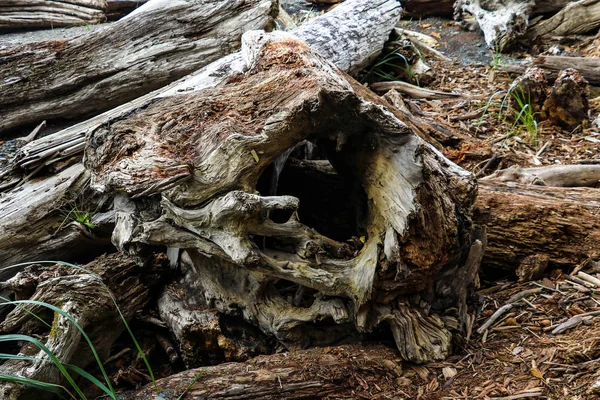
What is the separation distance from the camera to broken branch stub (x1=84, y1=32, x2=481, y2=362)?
2574 millimetres

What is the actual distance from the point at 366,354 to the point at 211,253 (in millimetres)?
853

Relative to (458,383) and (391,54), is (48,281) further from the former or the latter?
(391,54)

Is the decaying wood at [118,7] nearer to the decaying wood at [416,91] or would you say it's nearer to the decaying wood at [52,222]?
the decaying wood at [416,91]

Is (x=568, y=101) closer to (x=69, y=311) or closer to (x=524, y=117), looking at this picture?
(x=524, y=117)

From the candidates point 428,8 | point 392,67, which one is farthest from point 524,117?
point 428,8

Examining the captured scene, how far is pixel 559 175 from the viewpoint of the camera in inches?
150

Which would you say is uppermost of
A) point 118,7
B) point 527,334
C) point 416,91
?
point 118,7

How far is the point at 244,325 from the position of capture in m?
3.04

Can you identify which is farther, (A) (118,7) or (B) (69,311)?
(A) (118,7)

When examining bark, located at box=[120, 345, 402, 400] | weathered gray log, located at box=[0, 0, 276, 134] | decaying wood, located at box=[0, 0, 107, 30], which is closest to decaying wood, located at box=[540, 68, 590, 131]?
weathered gray log, located at box=[0, 0, 276, 134]

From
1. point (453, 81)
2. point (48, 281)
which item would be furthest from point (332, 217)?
point (453, 81)

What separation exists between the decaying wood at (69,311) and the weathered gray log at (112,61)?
221 cm

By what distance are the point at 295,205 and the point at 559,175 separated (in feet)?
6.87

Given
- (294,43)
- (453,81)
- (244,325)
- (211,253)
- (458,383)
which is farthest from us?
(453,81)
